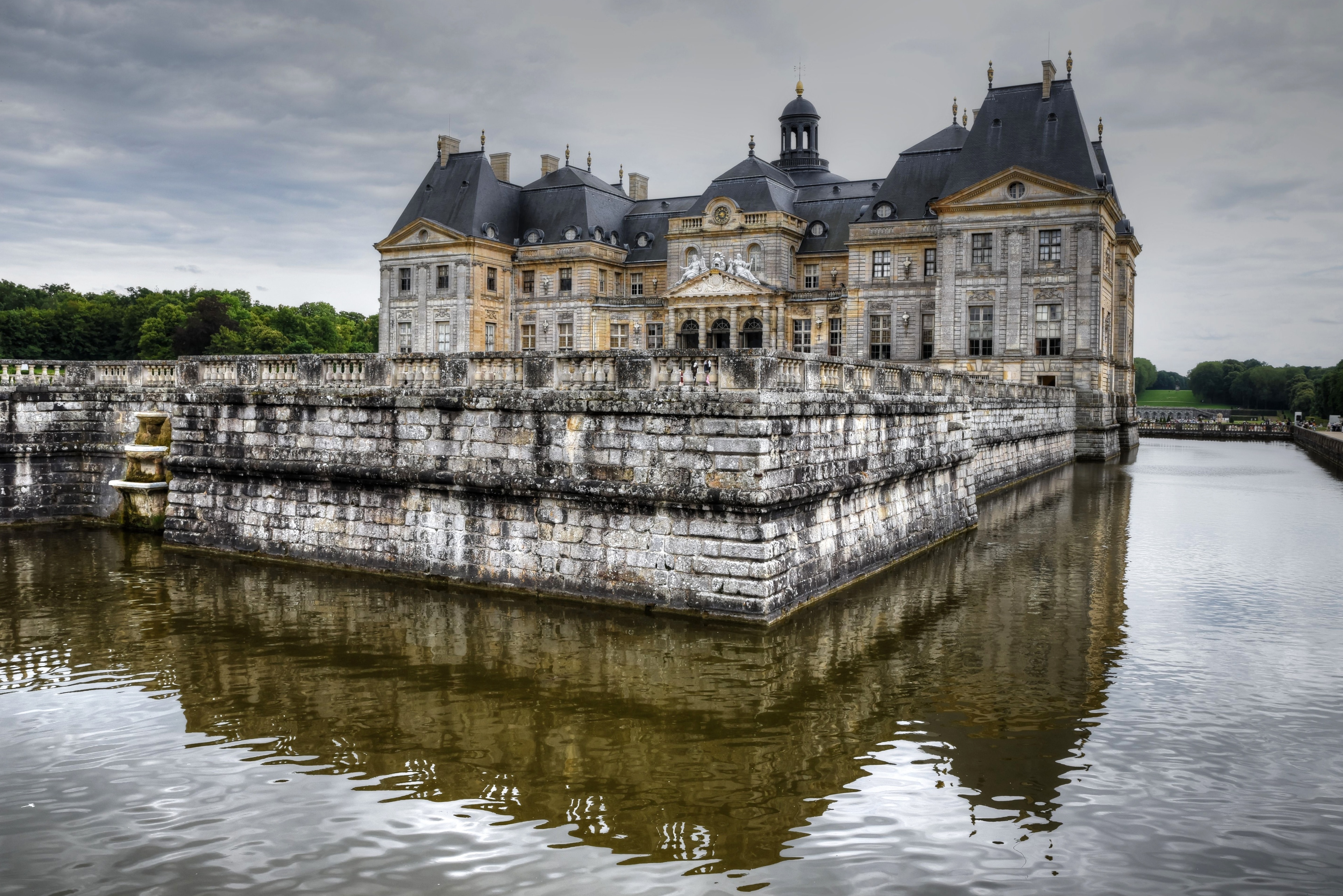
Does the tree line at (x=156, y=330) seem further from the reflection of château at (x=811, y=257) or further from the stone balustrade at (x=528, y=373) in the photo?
the stone balustrade at (x=528, y=373)

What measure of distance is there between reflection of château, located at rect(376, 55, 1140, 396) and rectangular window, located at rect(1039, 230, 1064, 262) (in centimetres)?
7

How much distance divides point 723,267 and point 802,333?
5.86 metres

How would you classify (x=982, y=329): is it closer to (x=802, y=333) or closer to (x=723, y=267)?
(x=802, y=333)

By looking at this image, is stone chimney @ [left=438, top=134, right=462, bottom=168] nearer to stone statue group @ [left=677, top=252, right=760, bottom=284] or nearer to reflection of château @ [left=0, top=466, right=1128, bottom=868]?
stone statue group @ [left=677, top=252, right=760, bottom=284]

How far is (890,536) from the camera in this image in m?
16.4

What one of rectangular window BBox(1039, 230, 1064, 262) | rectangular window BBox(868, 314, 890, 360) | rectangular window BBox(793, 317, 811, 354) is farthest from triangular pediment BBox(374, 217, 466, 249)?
rectangular window BBox(1039, 230, 1064, 262)

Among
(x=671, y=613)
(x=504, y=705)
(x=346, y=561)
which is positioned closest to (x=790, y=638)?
(x=671, y=613)

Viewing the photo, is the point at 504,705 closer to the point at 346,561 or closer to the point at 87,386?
the point at 346,561

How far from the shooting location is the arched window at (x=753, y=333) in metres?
55.0

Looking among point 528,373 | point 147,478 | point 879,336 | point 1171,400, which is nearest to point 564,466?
point 528,373

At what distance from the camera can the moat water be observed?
6430mm

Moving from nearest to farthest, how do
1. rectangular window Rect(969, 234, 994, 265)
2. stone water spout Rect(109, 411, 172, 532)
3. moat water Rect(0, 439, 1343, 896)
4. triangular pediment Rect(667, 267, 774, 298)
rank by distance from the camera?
moat water Rect(0, 439, 1343, 896) → stone water spout Rect(109, 411, 172, 532) → rectangular window Rect(969, 234, 994, 265) → triangular pediment Rect(667, 267, 774, 298)

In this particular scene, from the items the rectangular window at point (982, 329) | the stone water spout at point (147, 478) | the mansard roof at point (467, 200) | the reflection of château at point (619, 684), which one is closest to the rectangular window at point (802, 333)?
the rectangular window at point (982, 329)

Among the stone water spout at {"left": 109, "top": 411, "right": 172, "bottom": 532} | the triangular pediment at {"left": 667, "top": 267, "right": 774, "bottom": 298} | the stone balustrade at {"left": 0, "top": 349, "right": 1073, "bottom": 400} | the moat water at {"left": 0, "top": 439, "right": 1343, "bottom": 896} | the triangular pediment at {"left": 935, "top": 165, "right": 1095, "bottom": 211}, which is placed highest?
the triangular pediment at {"left": 935, "top": 165, "right": 1095, "bottom": 211}
